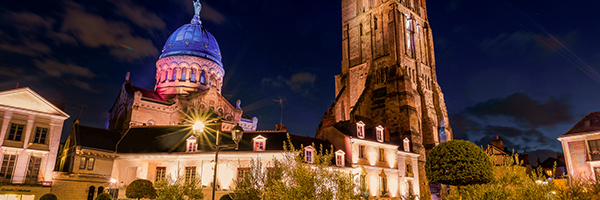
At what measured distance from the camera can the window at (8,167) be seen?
24016mm

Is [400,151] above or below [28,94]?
below

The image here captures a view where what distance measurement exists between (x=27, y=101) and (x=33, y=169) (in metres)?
4.81

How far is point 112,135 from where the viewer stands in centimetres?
2972

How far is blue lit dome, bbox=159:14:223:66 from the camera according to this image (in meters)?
51.4

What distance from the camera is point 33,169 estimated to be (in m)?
25.2

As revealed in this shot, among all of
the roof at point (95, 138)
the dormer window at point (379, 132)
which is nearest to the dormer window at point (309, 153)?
the dormer window at point (379, 132)

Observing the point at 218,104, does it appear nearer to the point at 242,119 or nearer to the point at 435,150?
the point at 242,119

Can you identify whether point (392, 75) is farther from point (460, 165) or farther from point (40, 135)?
point (40, 135)

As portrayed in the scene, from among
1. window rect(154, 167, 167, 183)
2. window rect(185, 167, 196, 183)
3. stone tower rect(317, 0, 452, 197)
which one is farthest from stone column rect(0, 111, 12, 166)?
stone tower rect(317, 0, 452, 197)

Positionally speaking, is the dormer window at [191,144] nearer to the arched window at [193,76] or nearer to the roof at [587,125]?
the arched window at [193,76]

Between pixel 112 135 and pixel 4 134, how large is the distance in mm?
6959

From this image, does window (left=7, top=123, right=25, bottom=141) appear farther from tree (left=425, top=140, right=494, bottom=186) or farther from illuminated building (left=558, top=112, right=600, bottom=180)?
illuminated building (left=558, top=112, right=600, bottom=180)

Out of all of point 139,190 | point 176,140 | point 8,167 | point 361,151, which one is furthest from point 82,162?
point 361,151

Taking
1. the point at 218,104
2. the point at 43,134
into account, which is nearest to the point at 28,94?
the point at 43,134
